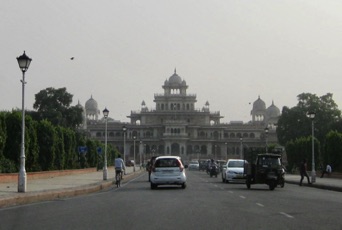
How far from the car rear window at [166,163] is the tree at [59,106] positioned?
7619 cm

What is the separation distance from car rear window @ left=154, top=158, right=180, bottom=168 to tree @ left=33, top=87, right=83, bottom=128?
76190 mm

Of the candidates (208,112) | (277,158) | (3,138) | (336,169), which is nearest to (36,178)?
(3,138)

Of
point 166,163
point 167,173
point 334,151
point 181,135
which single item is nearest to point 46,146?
point 166,163

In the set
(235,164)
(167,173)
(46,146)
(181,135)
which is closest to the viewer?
(167,173)

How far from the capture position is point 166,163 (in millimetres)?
34500

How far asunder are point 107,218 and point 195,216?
222cm

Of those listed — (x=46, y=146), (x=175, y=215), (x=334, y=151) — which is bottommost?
(x=175, y=215)

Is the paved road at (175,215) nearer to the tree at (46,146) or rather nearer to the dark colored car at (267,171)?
the dark colored car at (267,171)

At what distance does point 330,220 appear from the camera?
1647cm

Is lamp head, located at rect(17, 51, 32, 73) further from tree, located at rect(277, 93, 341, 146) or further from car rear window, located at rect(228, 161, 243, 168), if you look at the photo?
tree, located at rect(277, 93, 341, 146)

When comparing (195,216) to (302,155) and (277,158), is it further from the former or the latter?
(302,155)

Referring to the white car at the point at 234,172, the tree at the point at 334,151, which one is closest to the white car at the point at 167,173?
the white car at the point at 234,172

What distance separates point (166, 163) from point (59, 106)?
81.0 meters

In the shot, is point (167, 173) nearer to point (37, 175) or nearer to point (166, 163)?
point (166, 163)
